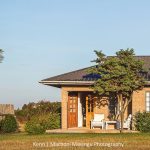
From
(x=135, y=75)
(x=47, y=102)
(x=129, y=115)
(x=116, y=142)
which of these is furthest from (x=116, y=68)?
(x=47, y=102)

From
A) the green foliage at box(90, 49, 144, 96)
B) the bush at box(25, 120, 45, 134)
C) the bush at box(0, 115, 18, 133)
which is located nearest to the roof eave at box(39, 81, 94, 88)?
the green foliage at box(90, 49, 144, 96)

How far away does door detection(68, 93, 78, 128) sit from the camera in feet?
115

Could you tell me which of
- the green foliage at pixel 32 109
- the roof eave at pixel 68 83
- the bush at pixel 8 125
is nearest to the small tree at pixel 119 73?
the roof eave at pixel 68 83

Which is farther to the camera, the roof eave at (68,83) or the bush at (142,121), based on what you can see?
the roof eave at (68,83)

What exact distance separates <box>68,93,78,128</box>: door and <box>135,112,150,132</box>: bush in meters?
4.82

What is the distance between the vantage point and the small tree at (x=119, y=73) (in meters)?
31.1

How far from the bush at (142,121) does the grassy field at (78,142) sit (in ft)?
15.5

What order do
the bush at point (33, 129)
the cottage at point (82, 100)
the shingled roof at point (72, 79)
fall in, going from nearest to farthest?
1. the bush at point (33, 129)
2. the cottage at point (82, 100)
3. the shingled roof at point (72, 79)

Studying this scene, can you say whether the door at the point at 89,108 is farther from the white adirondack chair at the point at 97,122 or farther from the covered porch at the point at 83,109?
the white adirondack chair at the point at 97,122

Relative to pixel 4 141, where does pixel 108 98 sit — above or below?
above

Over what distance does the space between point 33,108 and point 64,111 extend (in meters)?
16.2

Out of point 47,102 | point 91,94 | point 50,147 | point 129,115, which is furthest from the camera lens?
point 47,102

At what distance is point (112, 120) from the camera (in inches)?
1373

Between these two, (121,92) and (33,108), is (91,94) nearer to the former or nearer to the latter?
(121,92)
